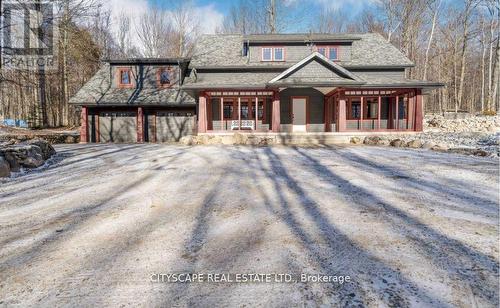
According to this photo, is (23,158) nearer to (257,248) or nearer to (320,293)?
(257,248)

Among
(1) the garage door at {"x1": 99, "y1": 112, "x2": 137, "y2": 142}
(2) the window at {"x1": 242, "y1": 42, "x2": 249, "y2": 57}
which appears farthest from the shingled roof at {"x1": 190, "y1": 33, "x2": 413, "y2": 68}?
(1) the garage door at {"x1": 99, "y1": 112, "x2": 137, "y2": 142}

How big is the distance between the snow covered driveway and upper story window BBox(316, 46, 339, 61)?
1409 cm

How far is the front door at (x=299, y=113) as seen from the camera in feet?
62.1

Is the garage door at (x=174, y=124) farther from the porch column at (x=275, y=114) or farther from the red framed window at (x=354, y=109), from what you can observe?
the red framed window at (x=354, y=109)

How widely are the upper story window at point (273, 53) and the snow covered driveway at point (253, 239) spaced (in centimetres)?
1390

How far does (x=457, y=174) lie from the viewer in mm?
6691

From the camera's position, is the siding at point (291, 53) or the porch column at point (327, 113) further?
the siding at point (291, 53)

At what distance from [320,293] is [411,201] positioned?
3175 mm

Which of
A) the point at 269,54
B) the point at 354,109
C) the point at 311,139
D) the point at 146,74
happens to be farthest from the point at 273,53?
the point at 146,74

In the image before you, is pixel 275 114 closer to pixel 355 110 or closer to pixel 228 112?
pixel 228 112

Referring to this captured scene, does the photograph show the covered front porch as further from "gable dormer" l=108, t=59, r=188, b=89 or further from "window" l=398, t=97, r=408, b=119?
"gable dormer" l=108, t=59, r=188, b=89

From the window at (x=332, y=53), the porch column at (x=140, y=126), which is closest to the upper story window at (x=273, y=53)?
the window at (x=332, y=53)

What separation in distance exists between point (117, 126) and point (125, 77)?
3.51 meters

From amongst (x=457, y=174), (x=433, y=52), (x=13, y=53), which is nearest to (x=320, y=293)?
(x=457, y=174)
